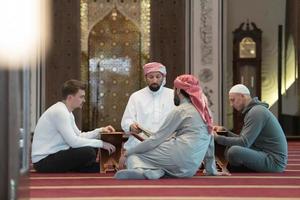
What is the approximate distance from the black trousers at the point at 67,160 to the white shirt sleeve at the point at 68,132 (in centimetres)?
6

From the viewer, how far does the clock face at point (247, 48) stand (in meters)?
10.5

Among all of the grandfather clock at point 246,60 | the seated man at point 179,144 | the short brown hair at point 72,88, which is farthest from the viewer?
the grandfather clock at point 246,60

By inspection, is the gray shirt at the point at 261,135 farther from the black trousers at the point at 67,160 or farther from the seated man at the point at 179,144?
the black trousers at the point at 67,160

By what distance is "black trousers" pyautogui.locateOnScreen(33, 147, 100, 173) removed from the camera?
4.83 meters

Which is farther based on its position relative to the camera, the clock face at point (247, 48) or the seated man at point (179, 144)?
the clock face at point (247, 48)

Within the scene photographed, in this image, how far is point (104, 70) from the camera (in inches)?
456

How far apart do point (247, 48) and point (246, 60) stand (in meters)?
0.20

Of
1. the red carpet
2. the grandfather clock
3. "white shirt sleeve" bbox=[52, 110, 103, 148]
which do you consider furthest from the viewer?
the grandfather clock

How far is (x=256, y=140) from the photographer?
4934 millimetres

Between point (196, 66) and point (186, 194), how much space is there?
21.6 feet

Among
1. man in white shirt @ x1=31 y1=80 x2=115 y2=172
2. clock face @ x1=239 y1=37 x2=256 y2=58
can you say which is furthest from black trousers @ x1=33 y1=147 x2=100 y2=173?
clock face @ x1=239 y1=37 x2=256 y2=58

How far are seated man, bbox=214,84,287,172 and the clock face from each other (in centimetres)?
571

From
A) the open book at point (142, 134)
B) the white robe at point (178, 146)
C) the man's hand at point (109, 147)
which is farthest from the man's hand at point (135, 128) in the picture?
the white robe at point (178, 146)

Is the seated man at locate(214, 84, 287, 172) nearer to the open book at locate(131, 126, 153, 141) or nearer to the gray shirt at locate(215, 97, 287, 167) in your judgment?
the gray shirt at locate(215, 97, 287, 167)
